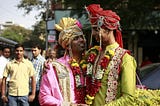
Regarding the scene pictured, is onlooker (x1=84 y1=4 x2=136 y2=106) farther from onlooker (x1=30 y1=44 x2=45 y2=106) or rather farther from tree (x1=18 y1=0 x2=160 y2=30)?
tree (x1=18 y1=0 x2=160 y2=30)

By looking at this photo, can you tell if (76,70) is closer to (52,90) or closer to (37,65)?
(52,90)

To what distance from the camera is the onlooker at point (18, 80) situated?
27.0ft

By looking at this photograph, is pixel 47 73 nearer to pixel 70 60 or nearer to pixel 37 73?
pixel 70 60

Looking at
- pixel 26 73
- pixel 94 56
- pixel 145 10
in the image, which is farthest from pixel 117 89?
pixel 145 10

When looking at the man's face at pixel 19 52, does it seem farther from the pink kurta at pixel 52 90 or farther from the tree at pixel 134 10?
the tree at pixel 134 10

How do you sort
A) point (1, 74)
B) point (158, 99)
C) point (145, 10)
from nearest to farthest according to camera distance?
point (158, 99) < point (1, 74) < point (145, 10)

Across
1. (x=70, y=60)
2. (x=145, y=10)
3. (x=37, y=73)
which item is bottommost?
(x=37, y=73)

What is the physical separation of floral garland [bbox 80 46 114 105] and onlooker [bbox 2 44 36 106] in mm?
4711

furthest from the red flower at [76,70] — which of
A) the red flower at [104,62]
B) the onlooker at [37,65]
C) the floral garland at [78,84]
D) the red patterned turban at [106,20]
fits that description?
the onlooker at [37,65]

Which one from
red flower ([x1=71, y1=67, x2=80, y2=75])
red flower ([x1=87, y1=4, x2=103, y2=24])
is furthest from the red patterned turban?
red flower ([x1=71, y1=67, x2=80, y2=75])

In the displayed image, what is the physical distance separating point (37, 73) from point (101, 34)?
6.06 meters

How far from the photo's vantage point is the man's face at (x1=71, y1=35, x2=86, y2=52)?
3.79 metres

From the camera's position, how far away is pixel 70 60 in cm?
383

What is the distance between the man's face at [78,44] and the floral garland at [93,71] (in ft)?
0.33
